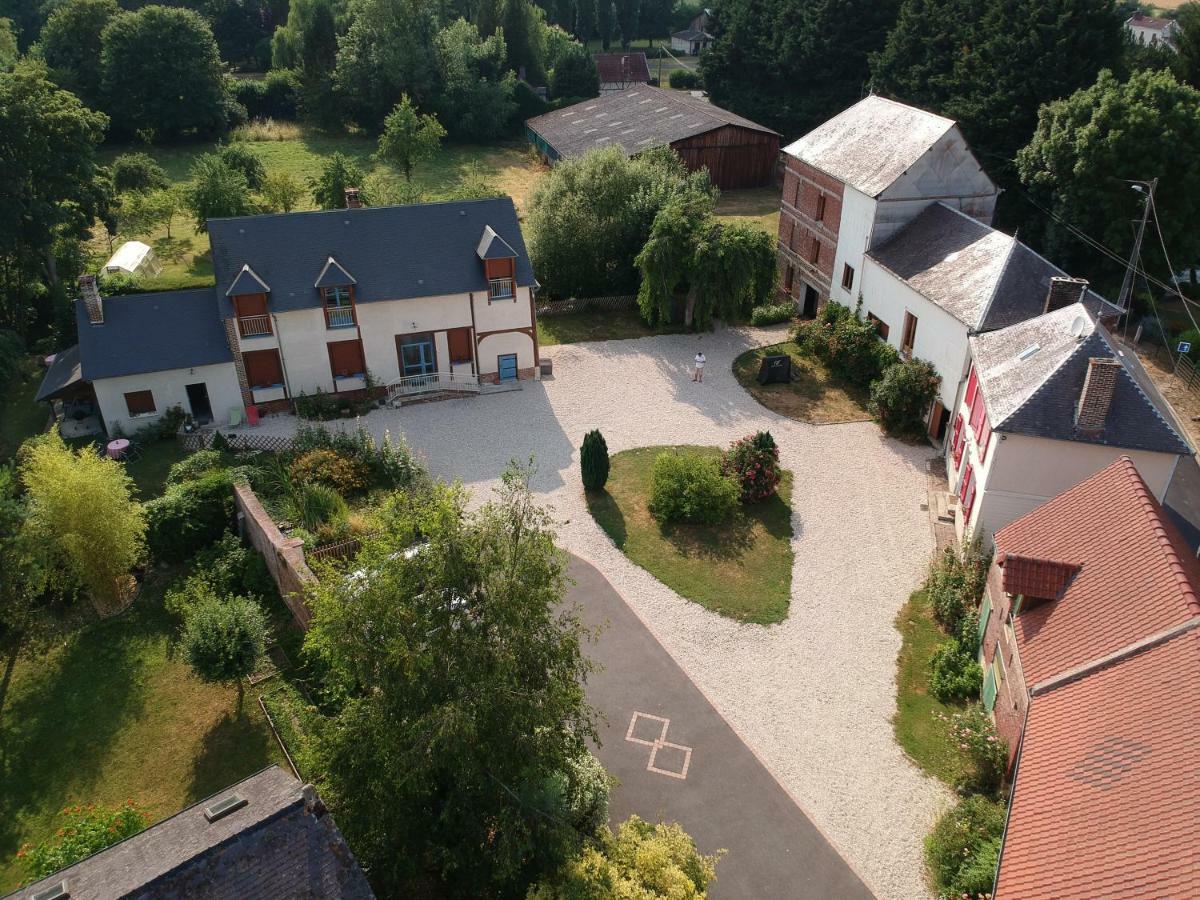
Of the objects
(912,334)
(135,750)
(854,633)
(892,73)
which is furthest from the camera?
(892,73)

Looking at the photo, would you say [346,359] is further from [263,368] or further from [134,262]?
[134,262]

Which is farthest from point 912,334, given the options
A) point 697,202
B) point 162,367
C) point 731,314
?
point 162,367

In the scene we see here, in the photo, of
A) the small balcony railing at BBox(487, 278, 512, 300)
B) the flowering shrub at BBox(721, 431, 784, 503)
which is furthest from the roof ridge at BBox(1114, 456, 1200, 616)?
the small balcony railing at BBox(487, 278, 512, 300)

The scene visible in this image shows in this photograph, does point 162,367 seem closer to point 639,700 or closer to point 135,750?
point 135,750

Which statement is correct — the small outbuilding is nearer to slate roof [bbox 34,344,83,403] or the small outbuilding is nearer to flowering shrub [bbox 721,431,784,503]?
slate roof [bbox 34,344,83,403]

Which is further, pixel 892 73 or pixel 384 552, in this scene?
pixel 892 73

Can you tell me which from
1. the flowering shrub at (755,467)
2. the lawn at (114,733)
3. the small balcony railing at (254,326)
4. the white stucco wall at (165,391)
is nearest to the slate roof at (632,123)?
the small balcony railing at (254,326)
